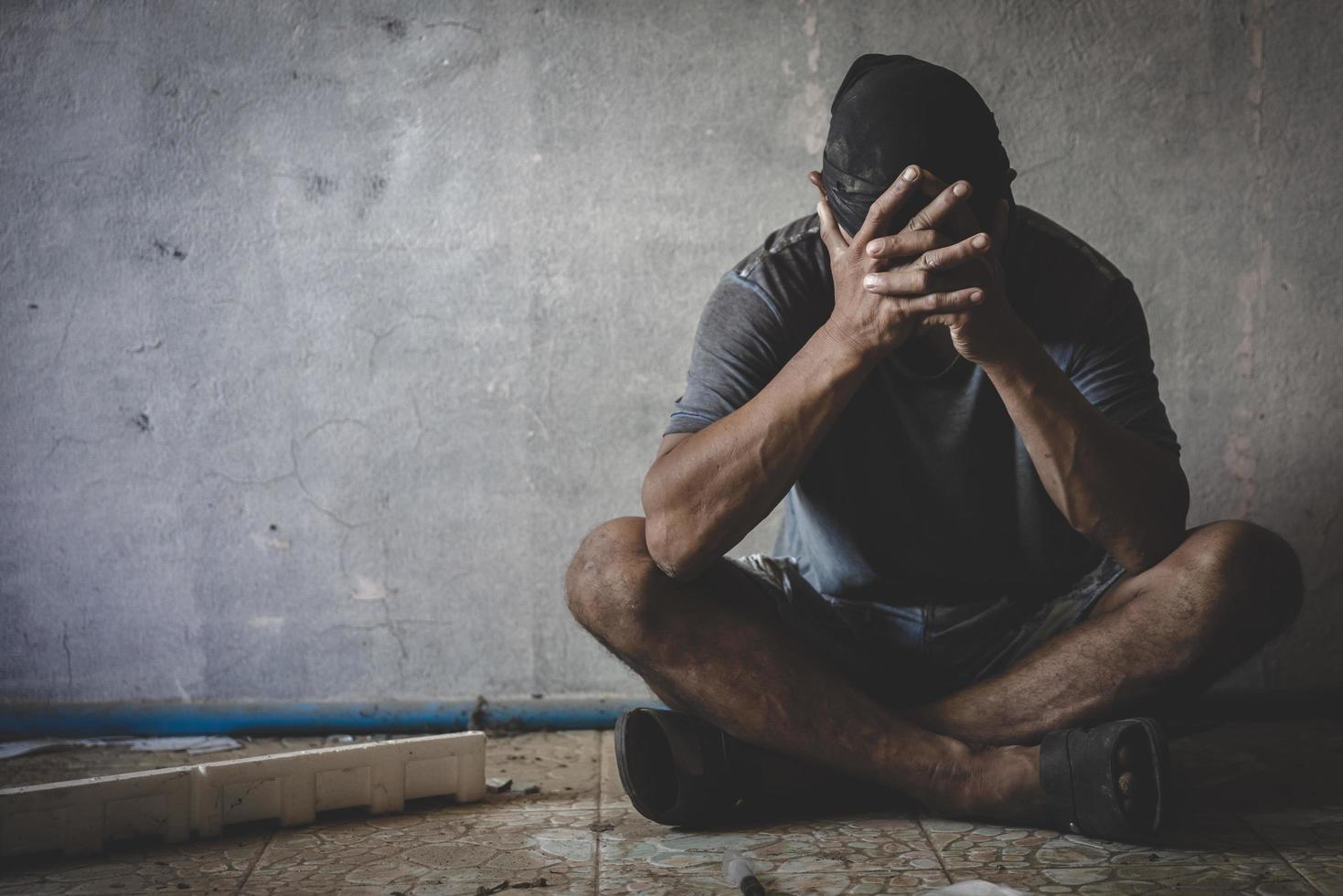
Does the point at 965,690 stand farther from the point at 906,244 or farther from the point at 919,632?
the point at 906,244

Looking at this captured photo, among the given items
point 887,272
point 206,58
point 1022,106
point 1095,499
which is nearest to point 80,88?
point 206,58

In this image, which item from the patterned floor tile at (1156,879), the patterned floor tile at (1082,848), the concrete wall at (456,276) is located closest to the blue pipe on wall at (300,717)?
the concrete wall at (456,276)

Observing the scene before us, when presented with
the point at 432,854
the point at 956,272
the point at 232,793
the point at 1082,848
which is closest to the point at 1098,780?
the point at 1082,848

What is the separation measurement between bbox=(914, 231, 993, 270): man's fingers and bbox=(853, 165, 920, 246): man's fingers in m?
0.08

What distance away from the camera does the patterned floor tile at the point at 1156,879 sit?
1356 millimetres

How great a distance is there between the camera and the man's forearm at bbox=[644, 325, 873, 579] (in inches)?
61.3

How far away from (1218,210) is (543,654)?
1655 millimetres

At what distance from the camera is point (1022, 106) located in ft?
7.36

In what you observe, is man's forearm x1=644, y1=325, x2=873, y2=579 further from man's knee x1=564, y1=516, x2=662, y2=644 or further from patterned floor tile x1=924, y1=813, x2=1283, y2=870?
patterned floor tile x1=924, y1=813, x2=1283, y2=870

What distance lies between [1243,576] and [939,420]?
1.58 ft

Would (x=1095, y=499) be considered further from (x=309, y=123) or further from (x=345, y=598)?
(x=309, y=123)

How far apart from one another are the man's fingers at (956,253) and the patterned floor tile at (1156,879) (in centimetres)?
78

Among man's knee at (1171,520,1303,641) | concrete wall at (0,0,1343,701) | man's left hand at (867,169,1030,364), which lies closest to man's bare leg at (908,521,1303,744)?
man's knee at (1171,520,1303,641)

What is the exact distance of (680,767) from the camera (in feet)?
5.25
